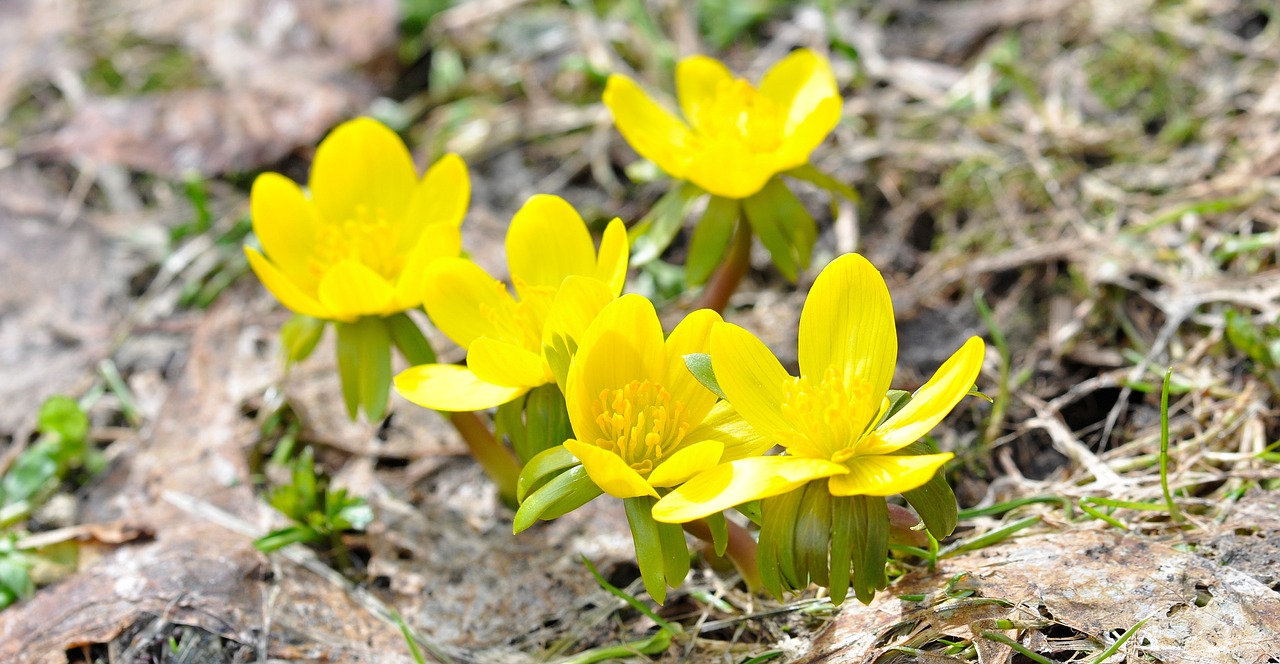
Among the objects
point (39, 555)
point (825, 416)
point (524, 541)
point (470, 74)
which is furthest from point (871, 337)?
point (470, 74)

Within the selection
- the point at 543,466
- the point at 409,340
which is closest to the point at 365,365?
the point at 409,340

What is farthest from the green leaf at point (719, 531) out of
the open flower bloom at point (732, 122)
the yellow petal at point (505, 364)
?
the open flower bloom at point (732, 122)

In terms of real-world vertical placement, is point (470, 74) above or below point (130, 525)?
above

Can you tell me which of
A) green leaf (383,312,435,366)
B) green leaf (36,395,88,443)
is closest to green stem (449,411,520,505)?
green leaf (383,312,435,366)

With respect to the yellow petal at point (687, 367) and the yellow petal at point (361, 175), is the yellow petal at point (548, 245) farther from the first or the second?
the yellow petal at point (361, 175)

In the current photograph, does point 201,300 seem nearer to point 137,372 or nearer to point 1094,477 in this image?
point 137,372

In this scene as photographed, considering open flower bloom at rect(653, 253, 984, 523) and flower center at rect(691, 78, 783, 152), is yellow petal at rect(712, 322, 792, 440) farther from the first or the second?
flower center at rect(691, 78, 783, 152)

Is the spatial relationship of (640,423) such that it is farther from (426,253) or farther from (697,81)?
(697,81)
